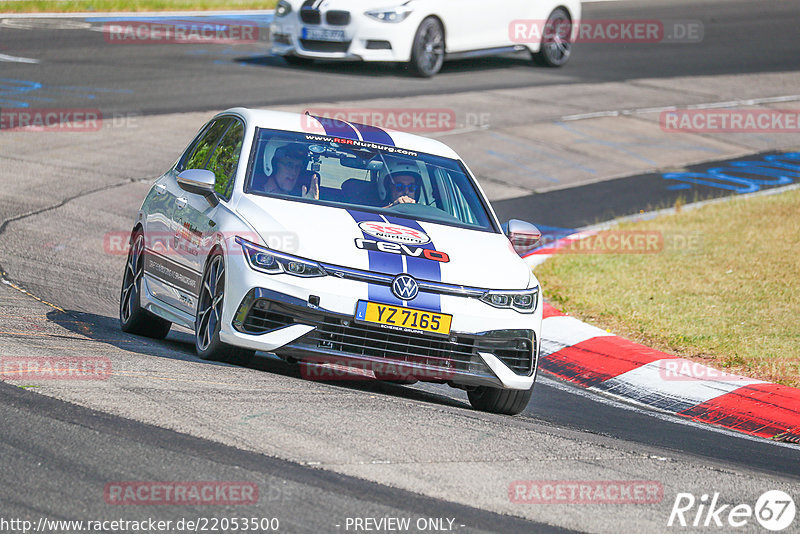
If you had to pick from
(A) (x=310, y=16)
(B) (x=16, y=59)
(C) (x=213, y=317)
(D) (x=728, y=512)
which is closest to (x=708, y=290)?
(C) (x=213, y=317)

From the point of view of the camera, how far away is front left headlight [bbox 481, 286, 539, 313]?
23.5 feet

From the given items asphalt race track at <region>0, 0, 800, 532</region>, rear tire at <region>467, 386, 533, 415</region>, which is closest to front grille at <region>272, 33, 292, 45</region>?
asphalt race track at <region>0, 0, 800, 532</region>

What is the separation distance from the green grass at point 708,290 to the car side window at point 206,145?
146 inches

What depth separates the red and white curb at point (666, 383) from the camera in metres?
8.07

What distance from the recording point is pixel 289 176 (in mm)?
7824

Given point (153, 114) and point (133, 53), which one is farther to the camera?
point (133, 53)

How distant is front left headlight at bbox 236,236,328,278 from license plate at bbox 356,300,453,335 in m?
0.32

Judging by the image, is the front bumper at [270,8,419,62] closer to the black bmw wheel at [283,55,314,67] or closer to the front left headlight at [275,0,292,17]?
the front left headlight at [275,0,292,17]

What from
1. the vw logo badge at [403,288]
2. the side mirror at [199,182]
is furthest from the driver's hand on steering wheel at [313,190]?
the vw logo badge at [403,288]

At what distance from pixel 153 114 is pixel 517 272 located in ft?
36.5

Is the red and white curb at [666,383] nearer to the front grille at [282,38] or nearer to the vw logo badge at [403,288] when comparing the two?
the vw logo badge at [403,288]

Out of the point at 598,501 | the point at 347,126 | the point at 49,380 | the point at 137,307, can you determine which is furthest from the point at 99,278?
the point at 598,501

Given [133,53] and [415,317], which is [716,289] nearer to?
[415,317]

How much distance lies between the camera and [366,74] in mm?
22078
